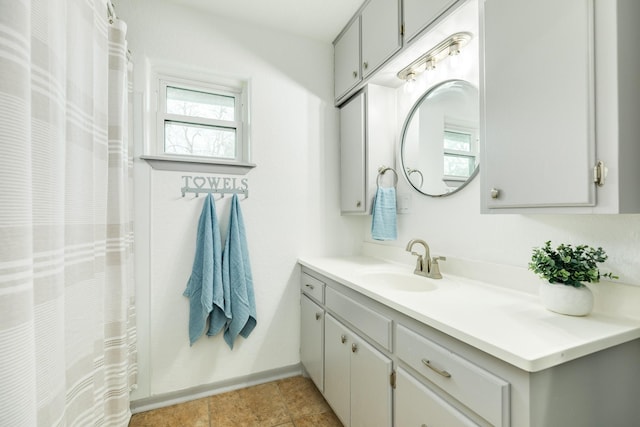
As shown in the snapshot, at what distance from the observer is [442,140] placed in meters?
1.55

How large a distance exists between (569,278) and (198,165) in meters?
1.88

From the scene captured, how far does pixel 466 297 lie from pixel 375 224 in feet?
2.52

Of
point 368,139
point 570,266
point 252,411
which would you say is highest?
point 368,139

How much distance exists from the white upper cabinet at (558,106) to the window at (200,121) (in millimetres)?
1428

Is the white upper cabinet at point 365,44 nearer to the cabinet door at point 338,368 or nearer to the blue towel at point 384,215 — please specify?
the blue towel at point 384,215

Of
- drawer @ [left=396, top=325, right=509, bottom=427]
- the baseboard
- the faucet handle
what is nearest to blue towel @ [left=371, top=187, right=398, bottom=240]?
the faucet handle

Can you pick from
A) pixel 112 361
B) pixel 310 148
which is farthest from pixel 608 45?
pixel 112 361

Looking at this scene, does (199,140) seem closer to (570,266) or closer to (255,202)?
(255,202)

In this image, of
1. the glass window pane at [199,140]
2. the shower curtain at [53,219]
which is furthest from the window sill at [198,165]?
the shower curtain at [53,219]

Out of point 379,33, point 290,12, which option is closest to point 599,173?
point 379,33

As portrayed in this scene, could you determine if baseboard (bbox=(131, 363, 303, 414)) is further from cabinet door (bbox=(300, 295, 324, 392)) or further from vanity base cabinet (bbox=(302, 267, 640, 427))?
vanity base cabinet (bbox=(302, 267, 640, 427))

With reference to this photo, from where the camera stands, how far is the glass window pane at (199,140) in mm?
1823

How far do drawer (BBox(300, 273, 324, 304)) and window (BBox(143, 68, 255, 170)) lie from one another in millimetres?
873

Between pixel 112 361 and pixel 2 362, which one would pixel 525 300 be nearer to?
pixel 2 362
